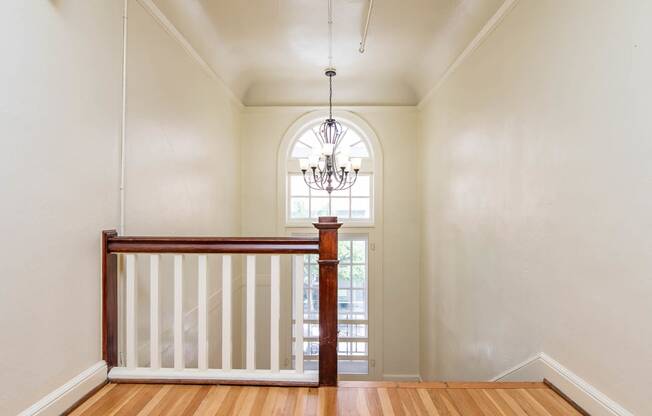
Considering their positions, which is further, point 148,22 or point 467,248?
point 467,248

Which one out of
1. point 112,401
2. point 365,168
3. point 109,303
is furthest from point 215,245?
point 365,168

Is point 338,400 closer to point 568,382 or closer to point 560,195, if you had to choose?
point 568,382

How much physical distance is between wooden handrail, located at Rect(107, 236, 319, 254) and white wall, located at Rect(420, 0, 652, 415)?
1.26 meters

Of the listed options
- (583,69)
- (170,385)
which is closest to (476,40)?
(583,69)

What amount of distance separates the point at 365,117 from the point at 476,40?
225 cm

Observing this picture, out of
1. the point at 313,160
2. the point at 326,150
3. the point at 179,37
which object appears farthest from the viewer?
the point at 313,160

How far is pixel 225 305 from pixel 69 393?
79 cm

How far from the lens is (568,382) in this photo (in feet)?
5.72

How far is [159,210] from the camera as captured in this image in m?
2.61

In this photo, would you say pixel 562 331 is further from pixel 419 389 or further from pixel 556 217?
pixel 419 389

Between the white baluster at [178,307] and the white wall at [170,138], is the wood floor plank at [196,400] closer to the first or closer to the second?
the white baluster at [178,307]

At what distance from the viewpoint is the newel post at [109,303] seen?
1943 millimetres

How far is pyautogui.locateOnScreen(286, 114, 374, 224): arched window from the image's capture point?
5.14 meters

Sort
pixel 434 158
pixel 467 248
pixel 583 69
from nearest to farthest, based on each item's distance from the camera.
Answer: pixel 583 69
pixel 467 248
pixel 434 158
